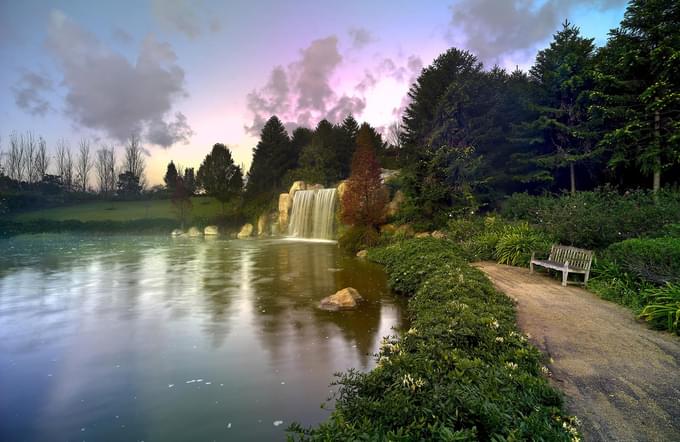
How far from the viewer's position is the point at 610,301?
7.25m

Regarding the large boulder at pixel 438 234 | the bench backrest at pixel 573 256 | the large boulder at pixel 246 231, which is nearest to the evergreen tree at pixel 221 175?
the large boulder at pixel 246 231

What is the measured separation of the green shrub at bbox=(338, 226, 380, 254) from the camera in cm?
1842

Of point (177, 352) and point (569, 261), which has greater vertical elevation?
point (569, 261)

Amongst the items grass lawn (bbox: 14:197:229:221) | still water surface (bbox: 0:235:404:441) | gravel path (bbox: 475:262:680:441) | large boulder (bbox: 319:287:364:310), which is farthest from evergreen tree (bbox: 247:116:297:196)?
gravel path (bbox: 475:262:680:441)

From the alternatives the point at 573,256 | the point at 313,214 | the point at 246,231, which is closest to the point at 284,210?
the point at 313,214

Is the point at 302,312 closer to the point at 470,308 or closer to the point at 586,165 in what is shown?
the point at 470,308

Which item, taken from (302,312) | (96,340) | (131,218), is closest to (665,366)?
(302,312)

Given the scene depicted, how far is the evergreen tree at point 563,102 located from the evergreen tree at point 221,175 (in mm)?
32790

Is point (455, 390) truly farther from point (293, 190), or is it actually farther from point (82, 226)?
point (82, 226)

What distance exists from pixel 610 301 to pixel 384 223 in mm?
13839

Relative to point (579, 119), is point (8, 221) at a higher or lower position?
lower

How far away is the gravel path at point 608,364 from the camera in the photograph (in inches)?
125

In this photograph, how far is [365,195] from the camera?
66.8ft

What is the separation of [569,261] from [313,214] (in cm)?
2194
